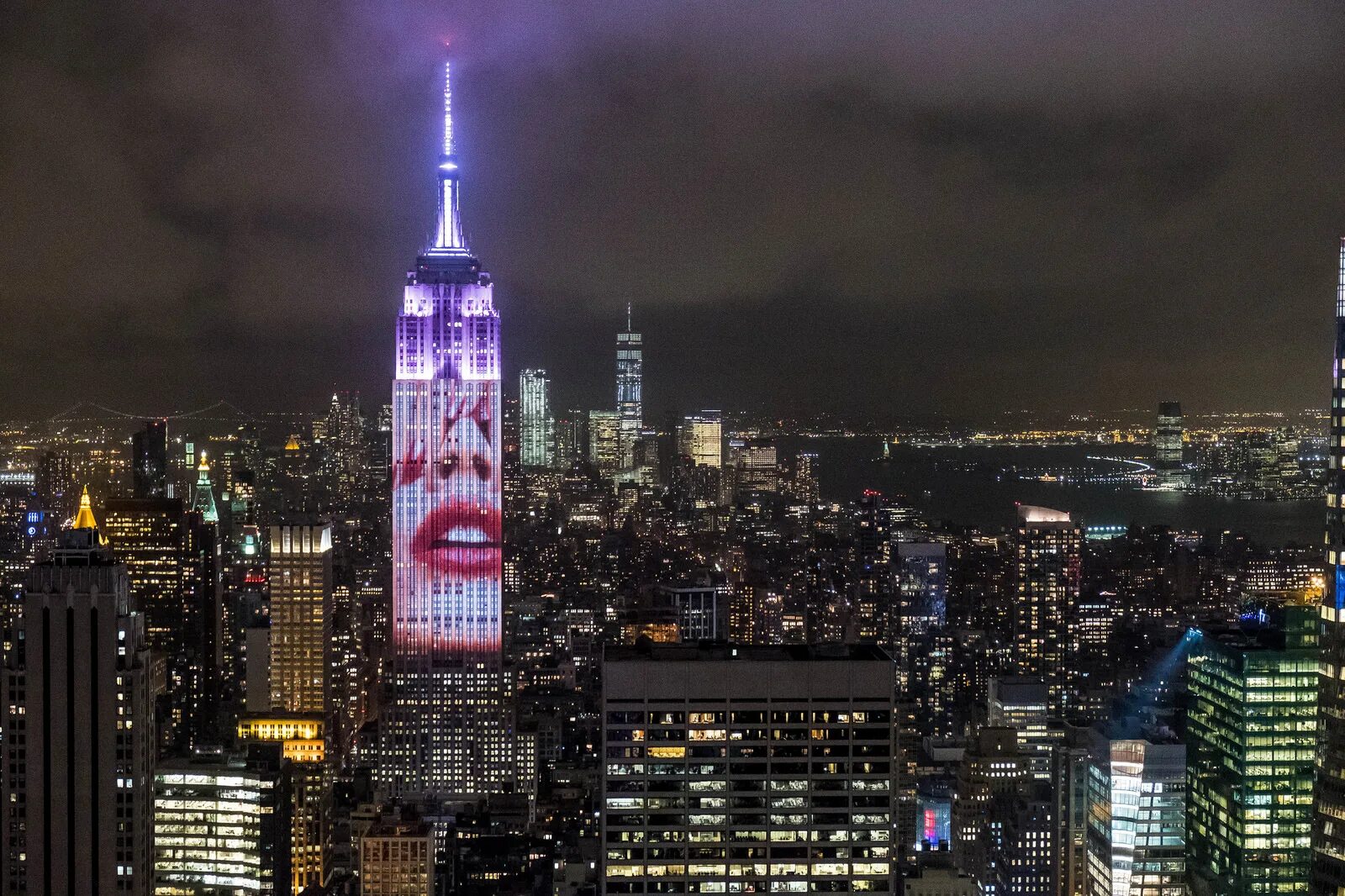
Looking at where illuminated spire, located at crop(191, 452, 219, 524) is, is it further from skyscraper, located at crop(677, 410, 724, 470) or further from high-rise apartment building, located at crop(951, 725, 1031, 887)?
high-rise apartment building, located at crop(951, 725, 1031, 887)

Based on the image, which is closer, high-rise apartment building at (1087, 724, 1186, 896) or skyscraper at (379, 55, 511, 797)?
high-rise apartment building at (1087, 724, 1186, 896)

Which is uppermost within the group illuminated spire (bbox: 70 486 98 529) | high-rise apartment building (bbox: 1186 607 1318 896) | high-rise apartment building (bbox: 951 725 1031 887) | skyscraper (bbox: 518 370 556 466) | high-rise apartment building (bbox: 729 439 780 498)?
skyscraper (bbox: 518 370 556 466)

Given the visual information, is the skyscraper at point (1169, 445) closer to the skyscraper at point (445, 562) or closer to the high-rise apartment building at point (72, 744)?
the high-rise apartment building at point (72, 744)


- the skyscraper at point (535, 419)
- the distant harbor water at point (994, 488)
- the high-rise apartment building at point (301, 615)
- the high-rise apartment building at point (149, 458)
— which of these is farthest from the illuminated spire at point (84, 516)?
the high-rise apartment building at point (301, 615)

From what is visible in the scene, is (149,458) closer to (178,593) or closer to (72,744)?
(178,593)

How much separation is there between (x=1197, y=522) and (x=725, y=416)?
11.2 feet

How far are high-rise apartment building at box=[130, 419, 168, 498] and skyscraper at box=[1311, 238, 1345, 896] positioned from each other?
7251mm

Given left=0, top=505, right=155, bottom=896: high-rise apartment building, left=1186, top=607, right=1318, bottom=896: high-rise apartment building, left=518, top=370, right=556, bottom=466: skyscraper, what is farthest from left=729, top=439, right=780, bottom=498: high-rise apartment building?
left=0, top=505, right=155, bottom=896: high-rise apartment building

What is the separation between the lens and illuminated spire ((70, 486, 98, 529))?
909 centimetres

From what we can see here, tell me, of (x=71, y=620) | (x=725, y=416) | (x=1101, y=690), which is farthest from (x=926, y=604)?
(x=71, y=620)

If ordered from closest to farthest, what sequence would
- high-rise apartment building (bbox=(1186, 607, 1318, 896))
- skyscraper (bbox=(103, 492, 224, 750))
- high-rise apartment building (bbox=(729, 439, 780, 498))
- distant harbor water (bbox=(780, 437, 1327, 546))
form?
1. high-rise apartment building (bbox=(1186, 607, 1318, 896))
2. distant harbor water (bbox=(780, 437, 1327, 546))
3. skyscraper (bbox=(103, 492, 224, 750))
4. high-rise apartment building (bbox=(729, 439, 780, 498))

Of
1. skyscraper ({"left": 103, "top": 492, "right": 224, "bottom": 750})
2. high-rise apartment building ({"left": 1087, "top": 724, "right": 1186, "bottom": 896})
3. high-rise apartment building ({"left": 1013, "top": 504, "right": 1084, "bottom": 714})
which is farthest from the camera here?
high-rise apartment building ({"left": 1013, "top": 504, "right": 1084, "bottom": 714})

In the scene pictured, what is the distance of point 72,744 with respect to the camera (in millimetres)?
8453

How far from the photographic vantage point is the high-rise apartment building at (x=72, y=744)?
839 centimetres
